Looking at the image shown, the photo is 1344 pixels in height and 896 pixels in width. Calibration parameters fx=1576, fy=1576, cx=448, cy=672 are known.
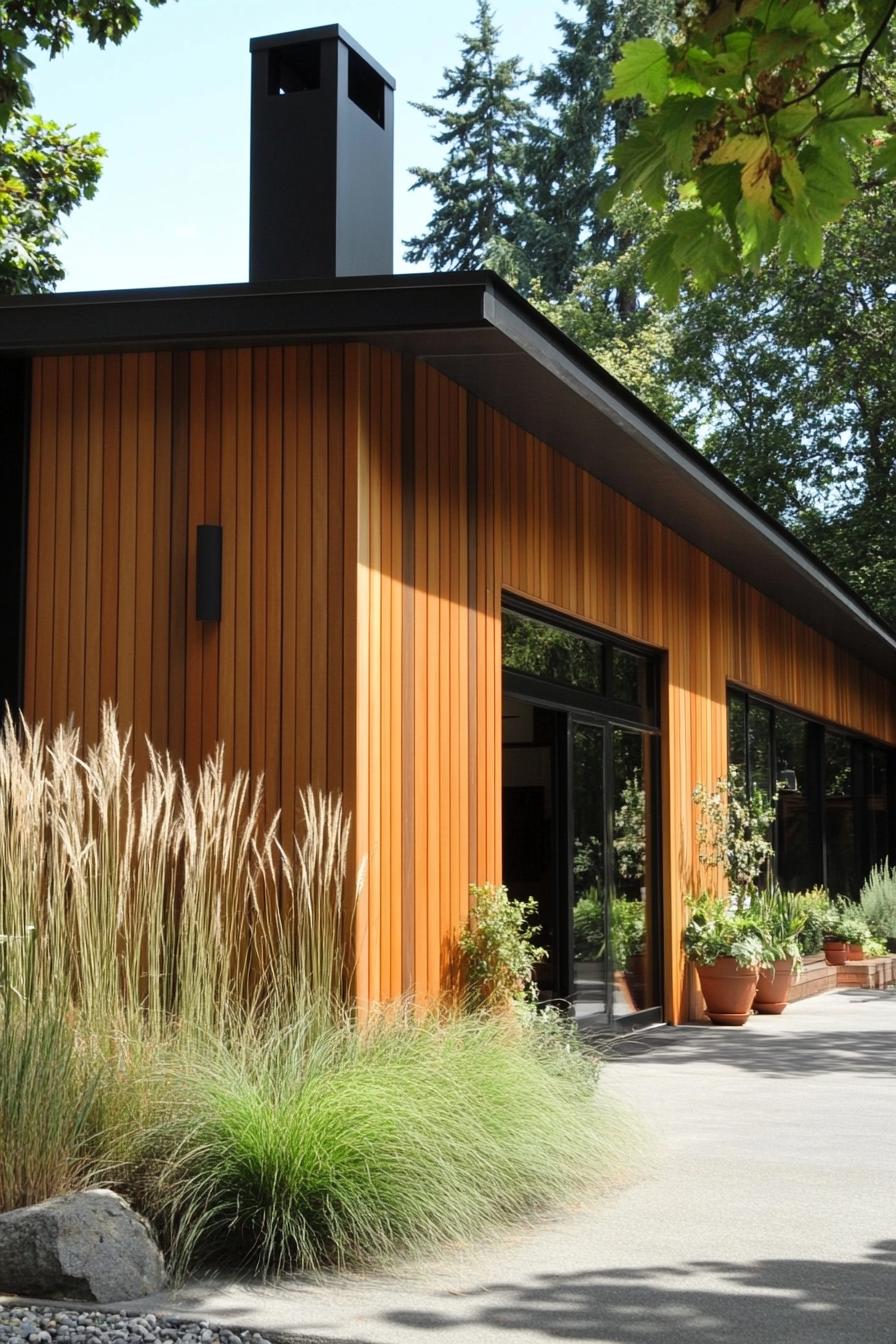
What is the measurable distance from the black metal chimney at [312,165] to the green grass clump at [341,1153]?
415 centimetres

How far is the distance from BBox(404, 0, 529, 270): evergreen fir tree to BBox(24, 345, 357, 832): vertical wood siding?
26.8 metres

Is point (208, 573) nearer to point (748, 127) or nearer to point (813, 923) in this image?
point (748, 127)

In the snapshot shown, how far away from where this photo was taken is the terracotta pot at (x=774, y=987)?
36.9 ft

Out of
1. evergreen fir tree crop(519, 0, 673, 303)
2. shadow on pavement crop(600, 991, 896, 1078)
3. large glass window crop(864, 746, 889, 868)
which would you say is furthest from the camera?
evergreen fir tree crop(519, 0, 673, 303)

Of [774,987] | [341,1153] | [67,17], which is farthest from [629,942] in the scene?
[67,17]

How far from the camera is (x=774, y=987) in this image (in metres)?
11.3

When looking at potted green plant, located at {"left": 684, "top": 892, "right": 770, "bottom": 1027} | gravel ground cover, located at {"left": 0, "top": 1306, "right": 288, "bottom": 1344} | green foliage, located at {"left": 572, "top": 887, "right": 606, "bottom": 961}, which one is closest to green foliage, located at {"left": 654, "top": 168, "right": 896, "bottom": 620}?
potted green plant, located at {"left": 684, "top": 892, "right": 770, "bottom": 1027}

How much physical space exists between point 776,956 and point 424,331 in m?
6.38

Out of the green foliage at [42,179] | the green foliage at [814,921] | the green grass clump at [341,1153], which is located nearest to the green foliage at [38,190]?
the green foliage at [42,179]

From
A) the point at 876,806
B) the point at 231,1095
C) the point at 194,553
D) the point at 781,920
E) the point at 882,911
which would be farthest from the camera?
the point at 876,806

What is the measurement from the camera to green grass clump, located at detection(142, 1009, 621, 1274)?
431 centimetres

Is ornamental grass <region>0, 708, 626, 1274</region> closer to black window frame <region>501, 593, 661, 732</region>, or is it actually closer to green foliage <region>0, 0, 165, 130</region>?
black window frame <region>501, 593, 661, 732</region>

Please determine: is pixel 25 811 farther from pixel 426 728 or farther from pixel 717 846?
pixel 717 846

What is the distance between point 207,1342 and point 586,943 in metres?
5.73
